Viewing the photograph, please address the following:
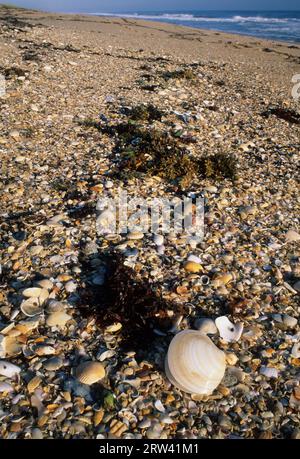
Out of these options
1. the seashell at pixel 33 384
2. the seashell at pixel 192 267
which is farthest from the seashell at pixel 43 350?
the seashell at pixel 192 267

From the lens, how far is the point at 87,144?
7.96 metres

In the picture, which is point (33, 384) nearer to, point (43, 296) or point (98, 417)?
point (98, 417)

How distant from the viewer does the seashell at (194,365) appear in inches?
132

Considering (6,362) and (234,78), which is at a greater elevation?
(234,78)

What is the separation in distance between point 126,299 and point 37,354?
1.11 m

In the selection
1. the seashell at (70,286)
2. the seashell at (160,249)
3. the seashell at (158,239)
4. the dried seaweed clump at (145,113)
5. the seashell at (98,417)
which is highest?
the dried seaweed clump at (145,113)

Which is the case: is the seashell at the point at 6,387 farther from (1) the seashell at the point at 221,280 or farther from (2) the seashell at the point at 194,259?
(2) the seashell at the point at 194,259

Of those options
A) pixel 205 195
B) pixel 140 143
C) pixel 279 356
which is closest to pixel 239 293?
pixel 279 356

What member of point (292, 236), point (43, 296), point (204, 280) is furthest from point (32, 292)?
point (292, 236)

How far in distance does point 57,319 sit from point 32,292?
47cm

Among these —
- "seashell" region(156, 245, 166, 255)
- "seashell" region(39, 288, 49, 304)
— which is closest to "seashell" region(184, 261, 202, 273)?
"seashell" region(156, 245, 166, 255)

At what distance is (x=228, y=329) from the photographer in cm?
405

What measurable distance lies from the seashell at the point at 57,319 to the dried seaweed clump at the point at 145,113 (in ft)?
20.7
